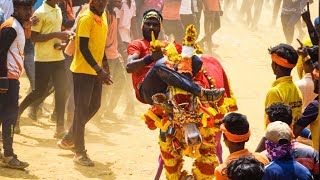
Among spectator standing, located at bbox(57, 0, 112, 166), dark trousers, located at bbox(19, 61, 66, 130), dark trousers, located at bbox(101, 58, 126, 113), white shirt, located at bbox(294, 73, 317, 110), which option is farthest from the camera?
dark trousers, located at bbox(101, 58, 126, 113)

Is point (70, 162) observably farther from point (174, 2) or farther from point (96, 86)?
point (174, 2)

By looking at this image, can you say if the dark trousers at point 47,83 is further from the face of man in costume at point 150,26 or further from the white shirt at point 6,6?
the face of man in costume at point 150,26

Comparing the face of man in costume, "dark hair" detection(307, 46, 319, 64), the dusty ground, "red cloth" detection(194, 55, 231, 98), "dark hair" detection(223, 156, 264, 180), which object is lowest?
the dusty ground

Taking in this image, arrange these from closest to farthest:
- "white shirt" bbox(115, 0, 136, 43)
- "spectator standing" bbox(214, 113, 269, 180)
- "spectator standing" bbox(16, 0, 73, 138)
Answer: "spectator standing" bbox(214, 113, 269, 180) → "spectator standing" bbox(16, 0, 73, 138) → "white shirt" bbox(115, 0, 136, 43)

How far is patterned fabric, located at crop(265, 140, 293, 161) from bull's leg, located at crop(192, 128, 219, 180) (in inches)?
65.4

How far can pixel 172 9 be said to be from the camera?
597 inches

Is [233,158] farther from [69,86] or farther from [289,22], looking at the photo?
[289,22]

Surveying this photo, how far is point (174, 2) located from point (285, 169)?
10.2 meters

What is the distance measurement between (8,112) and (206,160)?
2.59 meters

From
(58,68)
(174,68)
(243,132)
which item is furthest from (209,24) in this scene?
(243,132)

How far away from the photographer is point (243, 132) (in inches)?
231

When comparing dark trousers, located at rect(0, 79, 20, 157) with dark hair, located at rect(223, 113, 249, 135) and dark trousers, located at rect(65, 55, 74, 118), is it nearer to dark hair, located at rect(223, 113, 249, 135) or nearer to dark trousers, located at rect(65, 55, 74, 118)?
dark trousers, located at rect(65, 55, 74, 118)

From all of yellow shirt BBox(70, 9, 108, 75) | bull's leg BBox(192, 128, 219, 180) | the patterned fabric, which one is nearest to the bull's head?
bull's leg BBox(192, 128, 219, 180)

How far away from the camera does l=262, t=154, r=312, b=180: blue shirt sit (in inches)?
206
